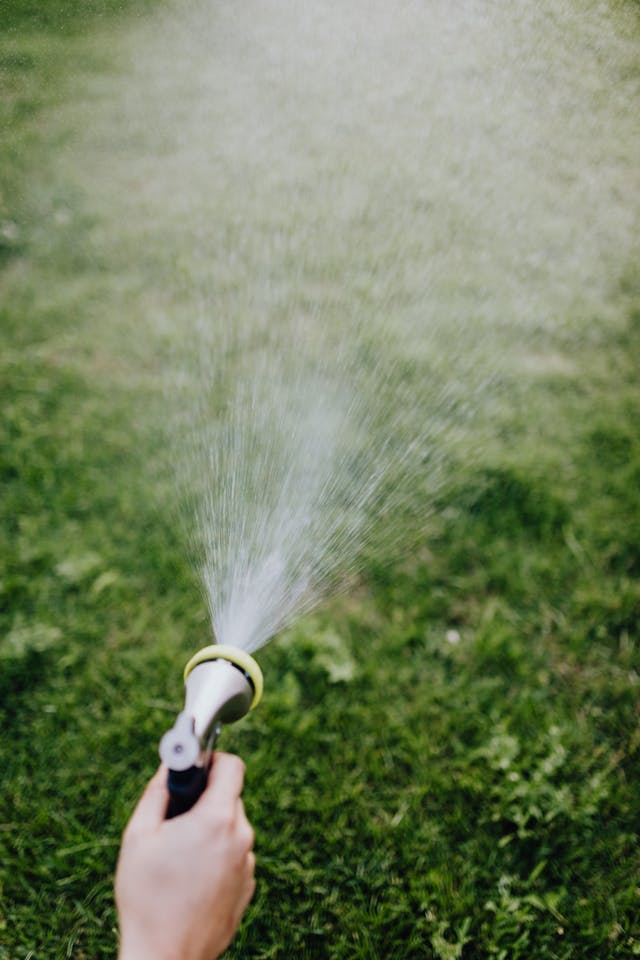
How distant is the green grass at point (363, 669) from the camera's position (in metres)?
2.15

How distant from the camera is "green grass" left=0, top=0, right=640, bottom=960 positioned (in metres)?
2.15

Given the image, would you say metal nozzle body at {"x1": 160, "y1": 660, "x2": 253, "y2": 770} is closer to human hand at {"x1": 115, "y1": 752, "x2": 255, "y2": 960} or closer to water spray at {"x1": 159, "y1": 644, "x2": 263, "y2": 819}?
water spray at {"x1": 159, "y1": 644, "x2": 263, "y2": 819}

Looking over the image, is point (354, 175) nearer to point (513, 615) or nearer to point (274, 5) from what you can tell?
point (274, 5)

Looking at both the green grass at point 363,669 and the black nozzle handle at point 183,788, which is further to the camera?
the green grass at point 363,669

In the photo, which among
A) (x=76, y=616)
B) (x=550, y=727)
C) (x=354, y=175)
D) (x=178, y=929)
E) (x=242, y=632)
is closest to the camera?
(x=178, y=929)

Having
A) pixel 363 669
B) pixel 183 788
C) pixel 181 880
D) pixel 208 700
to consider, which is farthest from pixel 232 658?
pixel 363 669

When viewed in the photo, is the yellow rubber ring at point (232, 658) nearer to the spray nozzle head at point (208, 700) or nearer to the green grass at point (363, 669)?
the spray nozzle head at point (208, 700)

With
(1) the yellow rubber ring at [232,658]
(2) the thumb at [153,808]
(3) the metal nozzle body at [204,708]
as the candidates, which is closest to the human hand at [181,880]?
(2) the thumb at [153,808]

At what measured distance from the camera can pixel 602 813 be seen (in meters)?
2.33

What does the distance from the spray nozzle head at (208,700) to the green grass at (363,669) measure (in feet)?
3.53

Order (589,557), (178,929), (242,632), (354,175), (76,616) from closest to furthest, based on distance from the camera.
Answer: (178,929), (242,632), (76,616), (589,557), (354,175)

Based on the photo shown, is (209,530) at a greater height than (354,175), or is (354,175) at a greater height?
(354,175)

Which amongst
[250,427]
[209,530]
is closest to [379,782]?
[209,530]

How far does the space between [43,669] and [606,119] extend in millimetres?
2750
